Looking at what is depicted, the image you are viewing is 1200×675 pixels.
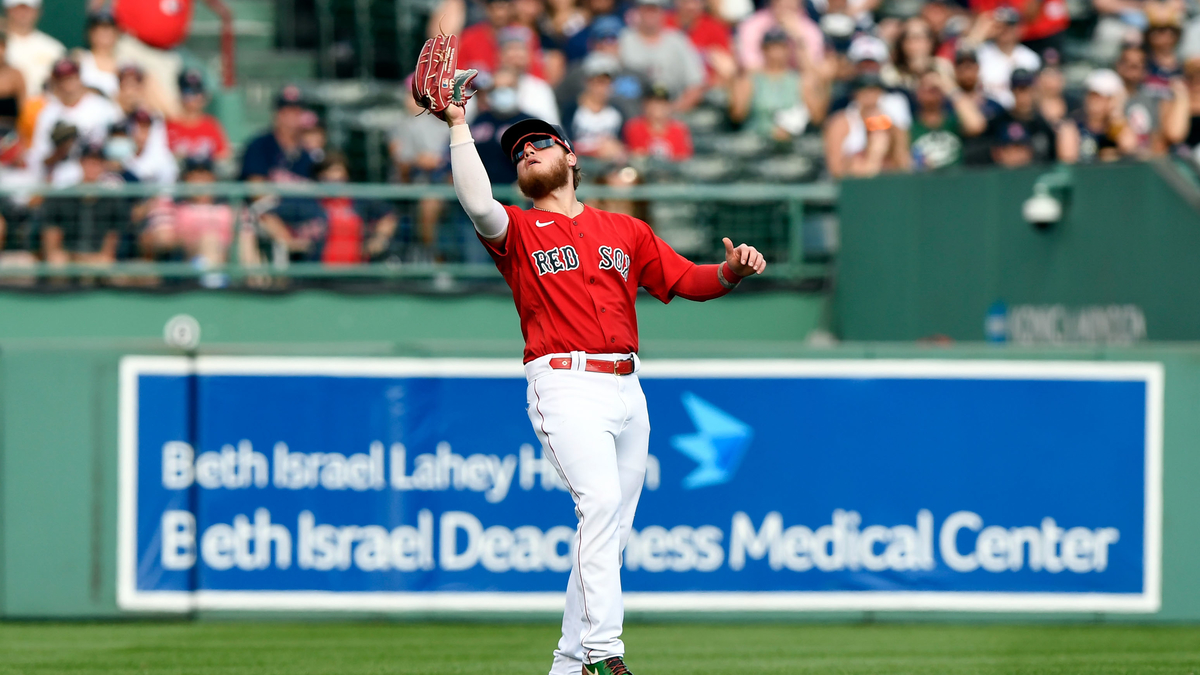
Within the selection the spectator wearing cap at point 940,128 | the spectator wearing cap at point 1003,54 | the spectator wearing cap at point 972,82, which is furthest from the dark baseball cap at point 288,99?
the spectator wearing cap at point 1003,54

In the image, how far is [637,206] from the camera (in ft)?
37.7

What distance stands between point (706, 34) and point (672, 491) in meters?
7.30

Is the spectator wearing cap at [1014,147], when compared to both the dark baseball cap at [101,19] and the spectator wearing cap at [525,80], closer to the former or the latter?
the spectator wearing cap at [525,80]

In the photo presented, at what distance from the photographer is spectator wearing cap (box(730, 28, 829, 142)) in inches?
520

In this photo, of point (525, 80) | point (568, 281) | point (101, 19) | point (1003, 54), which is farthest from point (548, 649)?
point (1003, 54)

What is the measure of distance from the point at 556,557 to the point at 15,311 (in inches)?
209

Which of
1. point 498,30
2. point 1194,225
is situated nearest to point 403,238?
point 498,30

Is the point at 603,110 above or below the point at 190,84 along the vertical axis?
below

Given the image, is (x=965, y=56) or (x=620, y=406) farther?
(x=965, y=56)

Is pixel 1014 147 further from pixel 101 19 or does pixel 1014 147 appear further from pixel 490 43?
pixel 101 19

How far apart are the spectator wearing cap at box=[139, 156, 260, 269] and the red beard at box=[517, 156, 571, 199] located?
6.19 meters

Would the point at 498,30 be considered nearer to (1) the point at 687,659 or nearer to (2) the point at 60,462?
(2) the point at 60,462

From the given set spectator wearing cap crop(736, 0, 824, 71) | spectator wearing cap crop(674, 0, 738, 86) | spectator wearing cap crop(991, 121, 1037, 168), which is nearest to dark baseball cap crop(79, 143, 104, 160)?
spectator wearing cap crop(674, 0, 738, 86)

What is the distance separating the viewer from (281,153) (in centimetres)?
1174
